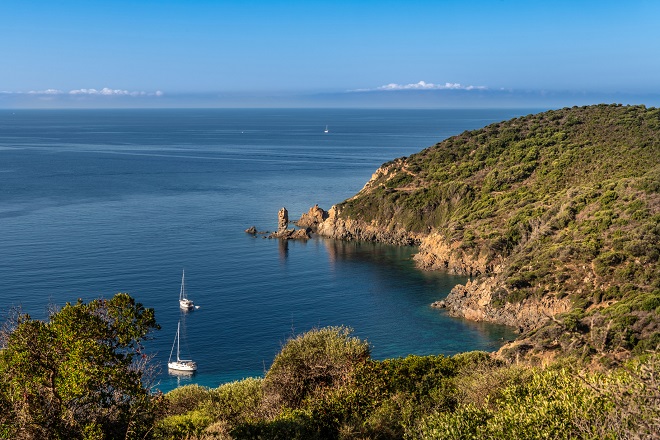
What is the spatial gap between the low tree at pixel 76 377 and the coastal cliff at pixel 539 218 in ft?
72.8

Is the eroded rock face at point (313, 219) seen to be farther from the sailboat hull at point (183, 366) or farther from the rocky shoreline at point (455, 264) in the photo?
the sailboat hull at point (183, 366)

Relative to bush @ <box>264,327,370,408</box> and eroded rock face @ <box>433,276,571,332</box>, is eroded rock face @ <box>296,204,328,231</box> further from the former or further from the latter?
bush @ <box>264,327,370,408</box>

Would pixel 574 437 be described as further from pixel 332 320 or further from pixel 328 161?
pixel 328 161

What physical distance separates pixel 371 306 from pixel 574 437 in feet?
172

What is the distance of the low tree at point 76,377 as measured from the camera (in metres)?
17.8

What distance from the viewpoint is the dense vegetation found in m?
18.5

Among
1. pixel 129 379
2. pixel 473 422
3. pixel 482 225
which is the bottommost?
pixel 482 225

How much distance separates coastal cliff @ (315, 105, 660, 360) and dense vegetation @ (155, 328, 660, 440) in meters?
8.04

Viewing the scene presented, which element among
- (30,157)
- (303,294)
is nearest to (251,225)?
(303,294)

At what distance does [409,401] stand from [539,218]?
5362 cm

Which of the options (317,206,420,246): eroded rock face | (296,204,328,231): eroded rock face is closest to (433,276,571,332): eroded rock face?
(317,206,420,246): eroded rock face

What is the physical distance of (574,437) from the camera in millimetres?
17719

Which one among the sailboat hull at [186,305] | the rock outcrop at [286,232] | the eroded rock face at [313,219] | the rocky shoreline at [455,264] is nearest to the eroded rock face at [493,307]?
the rocky shoreline at [455,264]

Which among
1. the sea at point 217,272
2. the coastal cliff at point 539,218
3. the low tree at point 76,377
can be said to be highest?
the low tree at point 76,377
